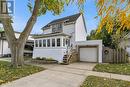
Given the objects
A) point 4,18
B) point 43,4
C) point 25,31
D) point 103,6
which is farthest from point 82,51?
point 103,6

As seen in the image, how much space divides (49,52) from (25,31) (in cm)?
703

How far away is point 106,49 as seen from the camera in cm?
1861

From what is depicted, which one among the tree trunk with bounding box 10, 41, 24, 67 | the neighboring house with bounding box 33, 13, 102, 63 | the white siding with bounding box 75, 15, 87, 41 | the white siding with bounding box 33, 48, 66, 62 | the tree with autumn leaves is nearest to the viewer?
the tree with autumn leaves

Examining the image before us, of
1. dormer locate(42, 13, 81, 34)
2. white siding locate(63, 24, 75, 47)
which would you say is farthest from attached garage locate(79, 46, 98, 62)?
dormer locate(42, 13, 81, 34)

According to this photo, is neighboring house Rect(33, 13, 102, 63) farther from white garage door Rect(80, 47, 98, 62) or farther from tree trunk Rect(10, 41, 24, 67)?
tree trunk Rect(10, 41, 24, 67)

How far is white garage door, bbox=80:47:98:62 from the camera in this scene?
19594mm

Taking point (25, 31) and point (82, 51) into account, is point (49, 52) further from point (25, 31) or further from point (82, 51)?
point (25, 31)

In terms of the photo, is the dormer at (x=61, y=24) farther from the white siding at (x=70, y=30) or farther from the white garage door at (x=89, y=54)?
the white garage door at (x=89, y=54)

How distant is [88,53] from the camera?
20.3 meters

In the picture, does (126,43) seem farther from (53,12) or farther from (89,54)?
(53,12)

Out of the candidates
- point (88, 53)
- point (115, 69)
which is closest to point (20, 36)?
point (115, 69)

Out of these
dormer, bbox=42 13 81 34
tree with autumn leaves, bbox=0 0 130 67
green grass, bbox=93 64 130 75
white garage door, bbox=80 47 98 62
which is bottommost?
green grass, bbox=93 64 130 75

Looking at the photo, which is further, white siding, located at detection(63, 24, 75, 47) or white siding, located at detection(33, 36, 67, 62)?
white siding, located at detection(63, 24, 75, 47)

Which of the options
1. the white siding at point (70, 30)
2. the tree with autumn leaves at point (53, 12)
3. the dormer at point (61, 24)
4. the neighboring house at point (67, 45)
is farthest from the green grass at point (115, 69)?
the dormer at point (61, 24)
